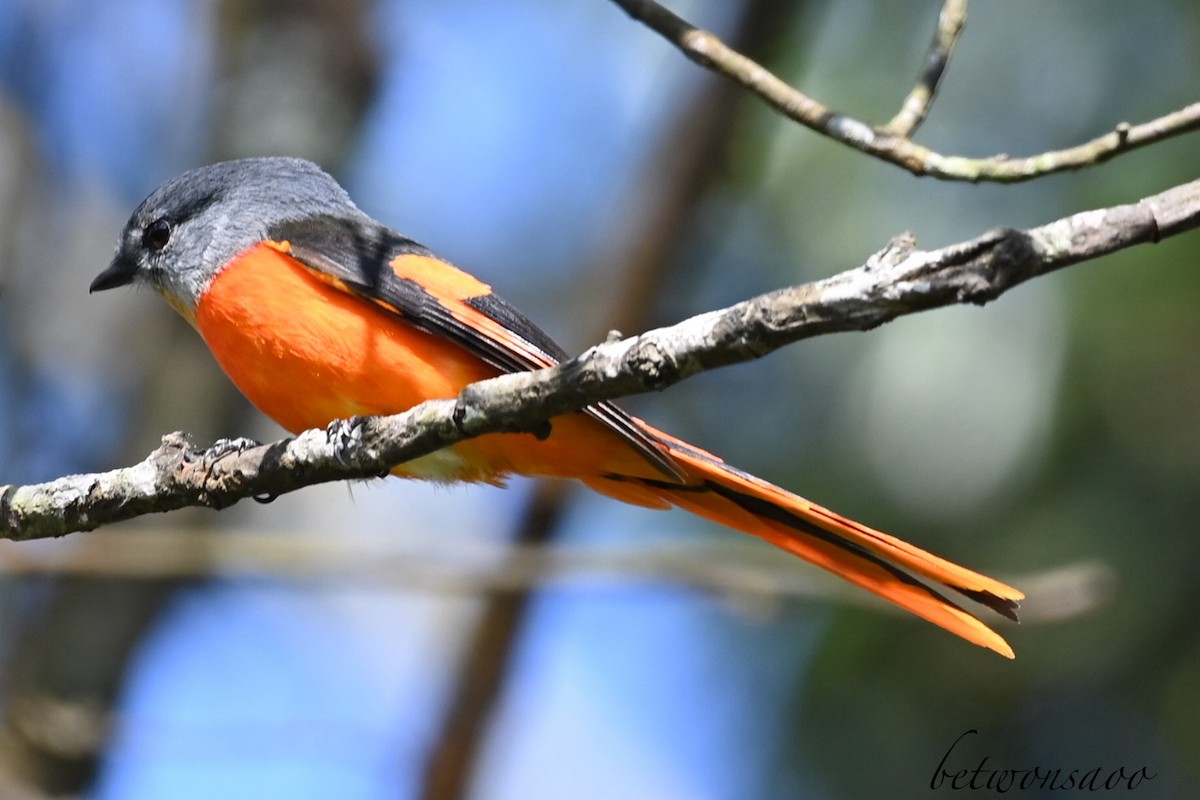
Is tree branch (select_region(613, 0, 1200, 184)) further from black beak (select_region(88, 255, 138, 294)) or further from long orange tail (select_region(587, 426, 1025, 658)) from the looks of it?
black beak (select_region(88, 255, 138, 294))

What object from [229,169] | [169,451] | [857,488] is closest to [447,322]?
[169,451]

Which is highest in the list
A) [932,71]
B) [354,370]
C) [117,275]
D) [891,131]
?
[932,71]

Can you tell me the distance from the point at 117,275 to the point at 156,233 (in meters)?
0.25

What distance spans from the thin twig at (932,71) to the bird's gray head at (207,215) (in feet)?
7.20

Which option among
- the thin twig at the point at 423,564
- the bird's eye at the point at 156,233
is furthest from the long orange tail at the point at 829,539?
the bird's eye at the point at 156,233

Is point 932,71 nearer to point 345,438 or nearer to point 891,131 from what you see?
point 891,131

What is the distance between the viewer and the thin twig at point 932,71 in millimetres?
3430

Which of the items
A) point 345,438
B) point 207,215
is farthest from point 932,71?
point 207,215

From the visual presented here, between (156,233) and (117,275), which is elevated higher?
(156,233)

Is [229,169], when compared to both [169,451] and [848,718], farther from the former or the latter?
[848,718]

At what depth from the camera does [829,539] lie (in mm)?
4016

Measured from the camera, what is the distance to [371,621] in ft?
30.3

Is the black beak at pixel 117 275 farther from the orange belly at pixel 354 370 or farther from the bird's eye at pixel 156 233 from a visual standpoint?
the orange belly at pixel 354 370

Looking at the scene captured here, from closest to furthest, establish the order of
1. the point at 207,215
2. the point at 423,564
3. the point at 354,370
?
the point at 354,370 < the point at 207,215 < the point at 423,564
